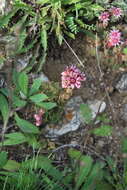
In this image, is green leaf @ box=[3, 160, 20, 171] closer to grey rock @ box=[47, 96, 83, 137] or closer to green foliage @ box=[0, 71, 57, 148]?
green foliage @ box=[0, 71, 57, 148]

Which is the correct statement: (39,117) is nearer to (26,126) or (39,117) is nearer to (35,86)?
(26,126)

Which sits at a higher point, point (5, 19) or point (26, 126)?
point (5, 19)

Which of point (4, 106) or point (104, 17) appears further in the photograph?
point (104, 17)

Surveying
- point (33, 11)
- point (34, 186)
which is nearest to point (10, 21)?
point (33, 11)

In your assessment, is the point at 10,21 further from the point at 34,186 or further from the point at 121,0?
the point at 34,186

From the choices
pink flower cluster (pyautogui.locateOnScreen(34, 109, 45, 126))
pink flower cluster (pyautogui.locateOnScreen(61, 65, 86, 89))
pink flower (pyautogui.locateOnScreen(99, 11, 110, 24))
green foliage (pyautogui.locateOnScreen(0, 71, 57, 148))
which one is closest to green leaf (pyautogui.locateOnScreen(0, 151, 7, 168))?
green foliage (pyautogui.locateOnScreen(0, 71, 57, 148))

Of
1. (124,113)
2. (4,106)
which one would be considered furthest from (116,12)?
(4,106)
